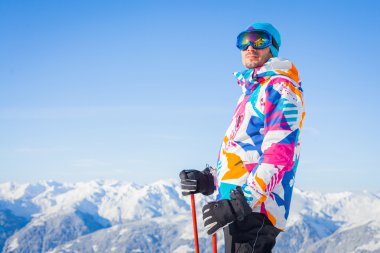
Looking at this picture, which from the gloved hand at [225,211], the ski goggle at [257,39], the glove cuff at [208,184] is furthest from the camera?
the glove cuff at [208,184]

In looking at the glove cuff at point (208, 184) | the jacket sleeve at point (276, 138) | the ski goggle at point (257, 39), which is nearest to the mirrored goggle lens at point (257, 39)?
the ski goggle at point (257, 39)

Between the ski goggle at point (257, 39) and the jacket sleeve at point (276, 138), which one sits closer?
the jacket sleeve at point (276, 138)

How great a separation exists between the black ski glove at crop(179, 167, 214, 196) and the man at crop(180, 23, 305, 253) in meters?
0.47

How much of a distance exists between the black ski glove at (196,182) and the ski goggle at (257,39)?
65.1 inches

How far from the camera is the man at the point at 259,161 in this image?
4.31 metres

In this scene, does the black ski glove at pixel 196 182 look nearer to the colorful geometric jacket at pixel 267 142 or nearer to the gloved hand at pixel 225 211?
the colorful geometric jacket at pixel 267 142

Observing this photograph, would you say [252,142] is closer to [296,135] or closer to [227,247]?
[296,135]

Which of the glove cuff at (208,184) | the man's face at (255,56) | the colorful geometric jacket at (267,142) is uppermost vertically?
the man's face at (255,56)

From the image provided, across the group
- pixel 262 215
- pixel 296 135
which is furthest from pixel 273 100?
pixel 262 215

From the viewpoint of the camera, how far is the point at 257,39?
17.7ft

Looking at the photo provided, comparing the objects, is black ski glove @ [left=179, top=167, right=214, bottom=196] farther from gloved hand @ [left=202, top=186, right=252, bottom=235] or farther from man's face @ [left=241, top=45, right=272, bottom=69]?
man's face @ [left=241, top=45, right=272, bottom=69]

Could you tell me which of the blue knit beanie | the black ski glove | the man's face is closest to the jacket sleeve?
the man's face

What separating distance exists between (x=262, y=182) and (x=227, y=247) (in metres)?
0.89

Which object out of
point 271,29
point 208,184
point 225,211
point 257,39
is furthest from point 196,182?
point 271,29
